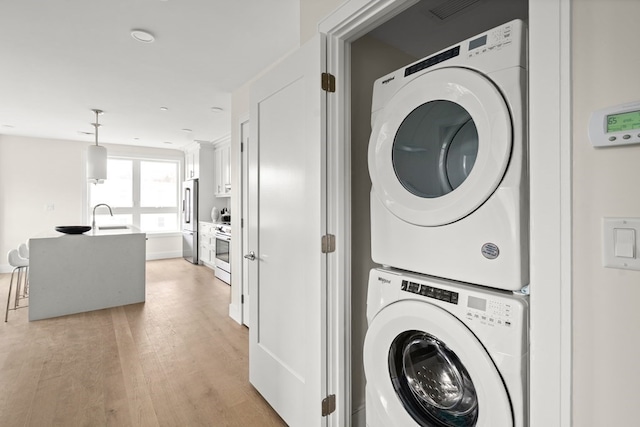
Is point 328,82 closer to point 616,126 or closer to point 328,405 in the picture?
point 616,126

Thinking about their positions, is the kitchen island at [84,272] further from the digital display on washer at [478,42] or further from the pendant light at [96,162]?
the digital display on washer at [478,42]

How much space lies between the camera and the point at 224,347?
2.81m

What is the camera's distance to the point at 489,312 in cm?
100

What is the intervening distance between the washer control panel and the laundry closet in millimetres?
782

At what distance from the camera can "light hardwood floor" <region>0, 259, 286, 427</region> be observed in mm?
1922

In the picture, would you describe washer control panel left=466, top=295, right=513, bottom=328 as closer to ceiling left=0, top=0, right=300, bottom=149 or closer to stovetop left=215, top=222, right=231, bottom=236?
ceiling left=0, top=0, right=300, bottom=149

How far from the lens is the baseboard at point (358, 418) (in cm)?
178

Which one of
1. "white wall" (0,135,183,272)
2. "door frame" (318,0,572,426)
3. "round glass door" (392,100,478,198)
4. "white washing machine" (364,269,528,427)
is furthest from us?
"white wall" (0,135,183,272)

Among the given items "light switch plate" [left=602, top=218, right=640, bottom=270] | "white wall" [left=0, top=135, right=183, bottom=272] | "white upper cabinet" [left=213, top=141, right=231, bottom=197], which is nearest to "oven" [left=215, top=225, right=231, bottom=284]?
"white upper cabinet" [left=213, top=141, right=231, bottom=197]

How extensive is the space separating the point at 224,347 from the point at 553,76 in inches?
113

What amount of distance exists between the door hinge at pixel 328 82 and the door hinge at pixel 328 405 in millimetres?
1477

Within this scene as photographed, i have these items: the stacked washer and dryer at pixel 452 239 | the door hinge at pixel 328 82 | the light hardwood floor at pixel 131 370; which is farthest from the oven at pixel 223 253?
the stacked washer and dryer at pixel 452 239

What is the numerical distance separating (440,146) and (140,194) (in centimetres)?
688

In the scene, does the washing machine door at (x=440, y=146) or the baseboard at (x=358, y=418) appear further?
the baseboard at (x=358, y=418)
